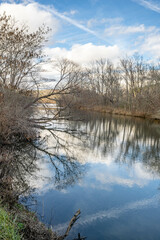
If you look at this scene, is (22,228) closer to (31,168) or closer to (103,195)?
(103,195)

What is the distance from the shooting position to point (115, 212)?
19.9ft

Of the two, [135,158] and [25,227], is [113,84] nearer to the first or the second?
[135,158]

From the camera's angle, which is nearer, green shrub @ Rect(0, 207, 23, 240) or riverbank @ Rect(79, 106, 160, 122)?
green shrub @ Rect(0, 207, 23, 240)

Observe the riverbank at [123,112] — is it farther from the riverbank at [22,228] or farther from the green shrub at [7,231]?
the green shrub at [7,231]

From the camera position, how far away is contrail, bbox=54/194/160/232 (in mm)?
5290

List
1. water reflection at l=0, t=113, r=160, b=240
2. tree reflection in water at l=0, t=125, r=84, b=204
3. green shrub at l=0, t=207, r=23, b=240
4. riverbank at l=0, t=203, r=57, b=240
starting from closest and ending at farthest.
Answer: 1. green shrub at l=0, t=207, r=23, b=240
2. riverbank at l=0, t=203, r=57, b=240
3. water reflection at l=0, t=113, r=160, b=240
4. tree reflection in water at l=0, t=125, r=84, b=204

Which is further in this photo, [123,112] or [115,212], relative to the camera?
[123,112]

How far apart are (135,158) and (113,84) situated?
44203 mm

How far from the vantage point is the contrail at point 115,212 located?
17.4 ft

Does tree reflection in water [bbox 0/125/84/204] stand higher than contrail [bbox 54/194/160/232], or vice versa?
tree reflection in water [bbox 0/125/84/204]

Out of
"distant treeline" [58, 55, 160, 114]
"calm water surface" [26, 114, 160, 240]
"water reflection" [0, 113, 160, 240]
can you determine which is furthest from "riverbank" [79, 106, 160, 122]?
"calm water surface" [26, 114, 160, 240]

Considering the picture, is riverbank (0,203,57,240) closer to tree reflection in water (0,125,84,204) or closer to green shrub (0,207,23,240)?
green shrub (0,207,23,240)

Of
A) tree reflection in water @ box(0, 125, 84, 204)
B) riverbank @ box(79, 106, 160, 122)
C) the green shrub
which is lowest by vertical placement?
tree reflection in water @ box(0, 125, 84, 204)

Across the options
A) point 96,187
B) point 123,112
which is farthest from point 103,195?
point 123,112
